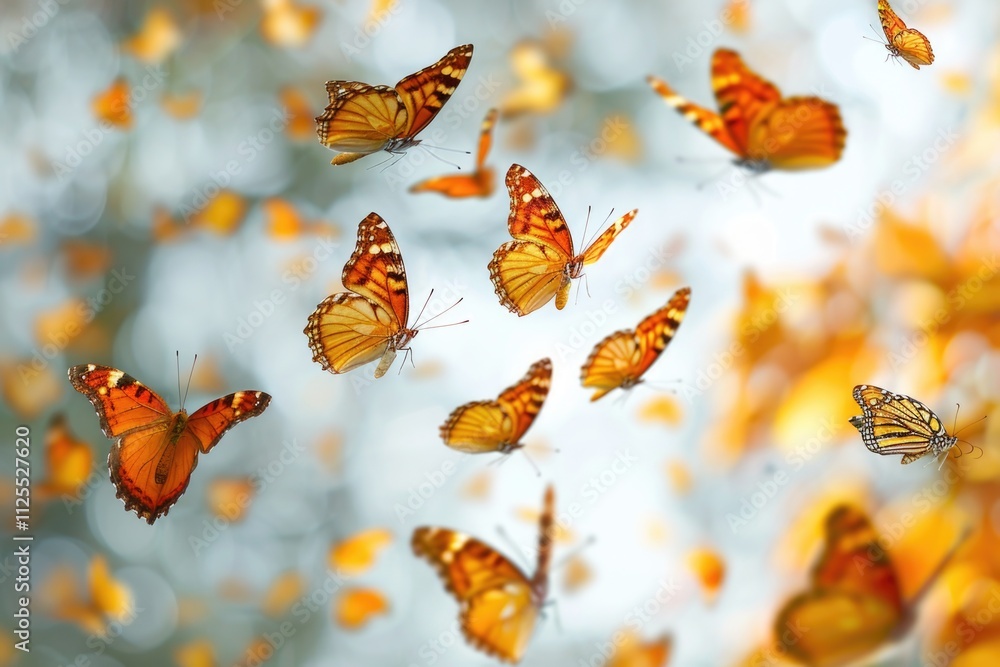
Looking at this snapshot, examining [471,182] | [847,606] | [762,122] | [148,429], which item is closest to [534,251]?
[471,182]

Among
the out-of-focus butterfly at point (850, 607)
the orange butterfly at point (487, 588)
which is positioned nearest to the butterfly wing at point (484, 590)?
the orange butterfly at point (487, 588)

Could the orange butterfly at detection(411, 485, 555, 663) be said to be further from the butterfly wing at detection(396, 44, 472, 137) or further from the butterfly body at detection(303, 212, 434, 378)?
the butterfly wing at detection(396, 44, 472, 137)

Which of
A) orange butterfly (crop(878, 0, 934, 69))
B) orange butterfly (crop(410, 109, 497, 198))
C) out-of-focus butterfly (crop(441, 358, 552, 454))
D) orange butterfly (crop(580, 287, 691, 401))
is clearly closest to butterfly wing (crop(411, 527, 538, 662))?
out-of-focus butterfly (crop(441, 358, 552, 454))

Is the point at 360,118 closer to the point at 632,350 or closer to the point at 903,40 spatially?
the point at 632,350

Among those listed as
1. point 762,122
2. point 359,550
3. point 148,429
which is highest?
point 762,122

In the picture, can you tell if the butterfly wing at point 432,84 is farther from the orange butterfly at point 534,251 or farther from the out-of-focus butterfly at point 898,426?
the out-of-focus butterfly at point 898,426

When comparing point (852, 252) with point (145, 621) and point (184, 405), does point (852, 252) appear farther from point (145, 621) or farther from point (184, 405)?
point (145, 621)

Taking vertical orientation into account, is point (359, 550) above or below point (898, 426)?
above
